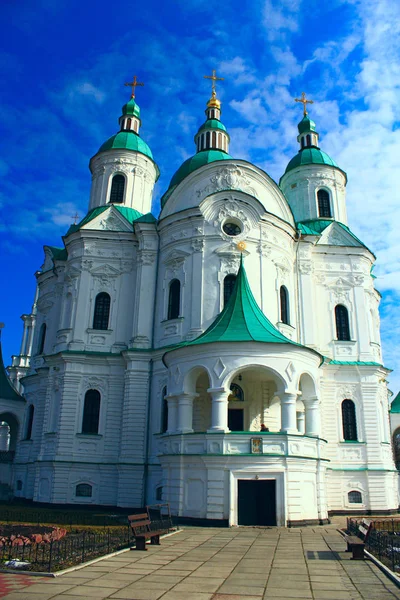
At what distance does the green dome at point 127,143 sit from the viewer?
35.1 meters

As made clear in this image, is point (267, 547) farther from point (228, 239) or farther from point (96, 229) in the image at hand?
point (96, 229)

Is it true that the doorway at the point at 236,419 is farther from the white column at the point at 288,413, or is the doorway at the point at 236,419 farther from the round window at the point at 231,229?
the round window at the point at 231,229

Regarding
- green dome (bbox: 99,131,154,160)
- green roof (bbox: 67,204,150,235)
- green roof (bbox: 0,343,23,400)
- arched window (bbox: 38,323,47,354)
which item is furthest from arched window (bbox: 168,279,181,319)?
green roof (bbox: 0,343,23,400)

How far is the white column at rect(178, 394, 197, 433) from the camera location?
20.6 metres

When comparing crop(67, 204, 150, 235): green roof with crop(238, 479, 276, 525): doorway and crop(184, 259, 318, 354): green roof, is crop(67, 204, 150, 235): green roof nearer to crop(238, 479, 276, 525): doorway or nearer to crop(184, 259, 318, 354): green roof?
crop(184, 259, 318, 354): green roof

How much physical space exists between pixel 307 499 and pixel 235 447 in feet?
11.4

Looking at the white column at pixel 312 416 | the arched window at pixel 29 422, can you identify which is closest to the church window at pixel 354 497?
the white column at pixel 312 416

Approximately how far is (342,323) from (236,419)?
388 inches

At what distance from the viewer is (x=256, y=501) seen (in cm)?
1931

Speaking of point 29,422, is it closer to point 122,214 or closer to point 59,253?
point 59,253

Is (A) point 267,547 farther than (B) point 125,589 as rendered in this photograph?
Yes

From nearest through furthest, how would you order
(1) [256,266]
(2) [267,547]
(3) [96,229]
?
1. (2) [267,547]
2. (1) [256,266]
3. (3) [96,229]

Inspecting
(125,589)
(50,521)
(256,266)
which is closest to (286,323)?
(256,266)

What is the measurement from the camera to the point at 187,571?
10516 millimetres
